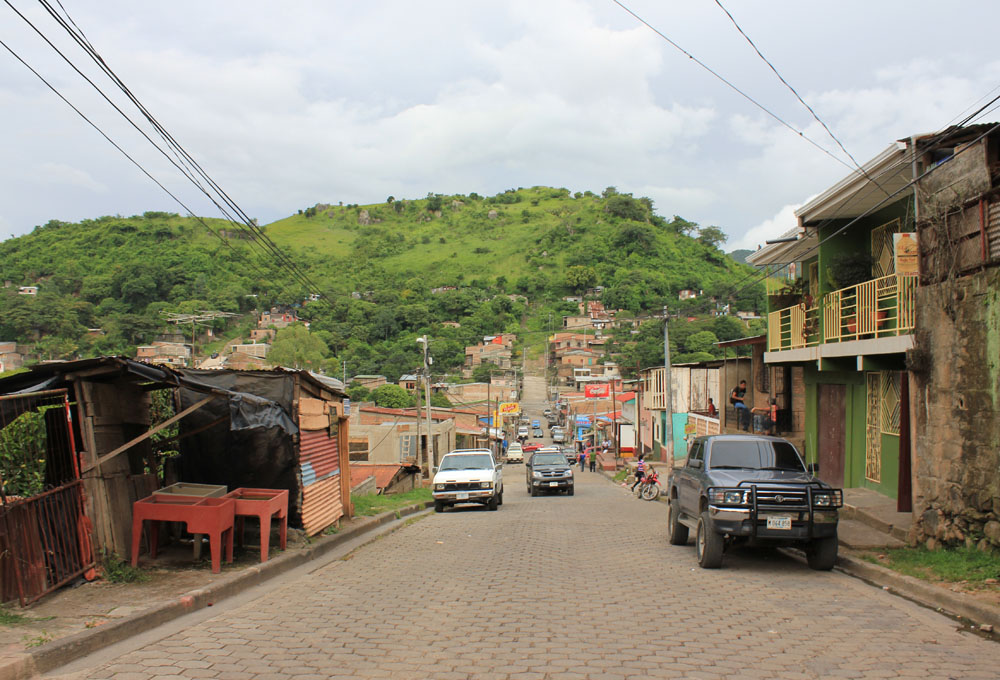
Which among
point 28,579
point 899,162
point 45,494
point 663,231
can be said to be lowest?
point 28,579

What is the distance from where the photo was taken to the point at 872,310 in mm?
13695

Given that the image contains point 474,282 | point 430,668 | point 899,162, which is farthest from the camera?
point 474,282

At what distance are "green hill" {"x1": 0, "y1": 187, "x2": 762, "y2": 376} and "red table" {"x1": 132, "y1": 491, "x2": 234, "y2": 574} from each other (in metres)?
12.2

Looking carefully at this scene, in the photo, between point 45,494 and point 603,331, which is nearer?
point 45,494

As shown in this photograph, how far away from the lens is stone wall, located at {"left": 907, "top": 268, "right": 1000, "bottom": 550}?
29.7 ft

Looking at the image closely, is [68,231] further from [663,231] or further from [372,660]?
[663,231]

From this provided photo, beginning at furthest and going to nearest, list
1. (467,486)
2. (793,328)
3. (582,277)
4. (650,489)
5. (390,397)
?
(582,277)
(390,397)
(650,489)
(467,486)
(793,328)

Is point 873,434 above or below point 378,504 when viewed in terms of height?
above

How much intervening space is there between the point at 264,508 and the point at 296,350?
41.0 m

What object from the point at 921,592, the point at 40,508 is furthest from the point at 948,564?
the point at 40,508

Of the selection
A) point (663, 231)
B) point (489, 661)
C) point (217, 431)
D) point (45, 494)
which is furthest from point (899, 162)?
point (663, 231)

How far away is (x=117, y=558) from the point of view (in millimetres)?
8461

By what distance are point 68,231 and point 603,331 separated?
7305cm

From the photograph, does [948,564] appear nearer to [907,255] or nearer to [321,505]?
[907,255]
